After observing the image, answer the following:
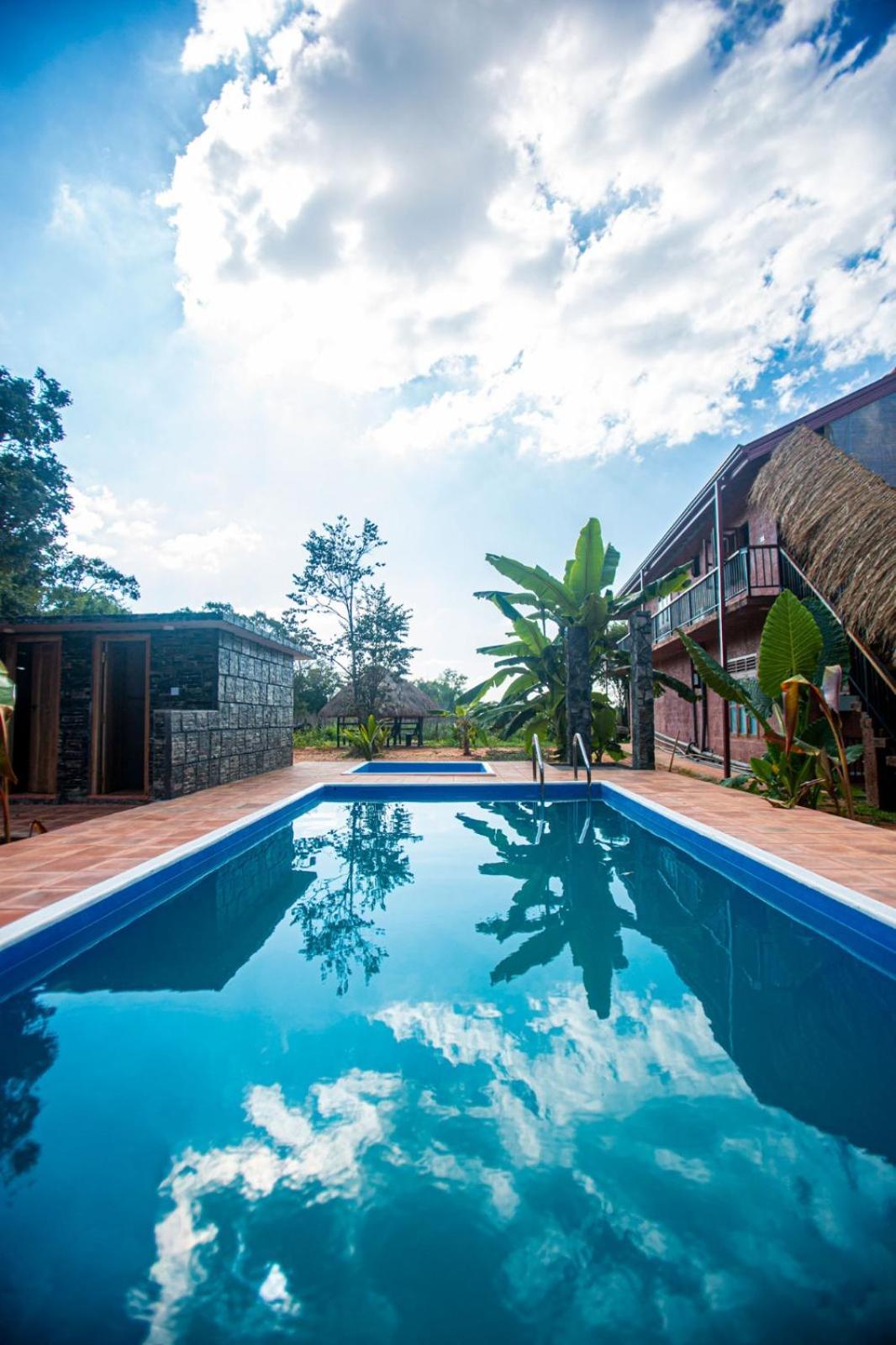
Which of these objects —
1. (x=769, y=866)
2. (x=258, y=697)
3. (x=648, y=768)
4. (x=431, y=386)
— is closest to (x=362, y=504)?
(x=431, y=386)

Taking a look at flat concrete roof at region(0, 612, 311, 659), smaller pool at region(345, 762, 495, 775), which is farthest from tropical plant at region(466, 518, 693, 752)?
flat concrete roof at region(0, 612, 311, 659)

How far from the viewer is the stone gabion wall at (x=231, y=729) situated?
7324 millimetres

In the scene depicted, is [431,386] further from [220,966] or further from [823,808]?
[220,966]

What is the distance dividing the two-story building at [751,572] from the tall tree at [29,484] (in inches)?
724

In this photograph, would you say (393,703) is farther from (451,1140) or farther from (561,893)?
(451,1140)

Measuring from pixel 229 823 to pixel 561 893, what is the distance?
10.3 feet

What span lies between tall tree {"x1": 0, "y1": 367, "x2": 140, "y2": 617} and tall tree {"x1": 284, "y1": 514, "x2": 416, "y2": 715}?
770cm

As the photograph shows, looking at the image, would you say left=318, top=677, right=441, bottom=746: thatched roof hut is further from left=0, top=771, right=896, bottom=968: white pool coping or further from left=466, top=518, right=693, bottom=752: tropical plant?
left=0, top=771, right=896, bottom=968: white pool coping

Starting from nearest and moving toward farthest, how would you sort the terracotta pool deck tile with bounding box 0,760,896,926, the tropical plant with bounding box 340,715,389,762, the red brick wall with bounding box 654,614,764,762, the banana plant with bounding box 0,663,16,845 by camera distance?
1. the terracotta pool deck tile with bounding box 0,760,896,926
2. the banana plant with bounding box 0,663,16,845
3. the red brick wall with bounding box 654,614,764,762
4. the tropical plant with bounding box 340,715,389,762

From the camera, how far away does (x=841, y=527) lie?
742 centimetres

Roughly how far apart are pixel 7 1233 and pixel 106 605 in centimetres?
3409

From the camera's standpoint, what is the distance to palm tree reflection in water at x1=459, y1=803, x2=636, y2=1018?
3.38 meters

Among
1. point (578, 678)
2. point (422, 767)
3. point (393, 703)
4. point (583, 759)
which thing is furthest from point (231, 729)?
point (393, 703)

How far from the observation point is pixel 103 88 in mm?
7895
